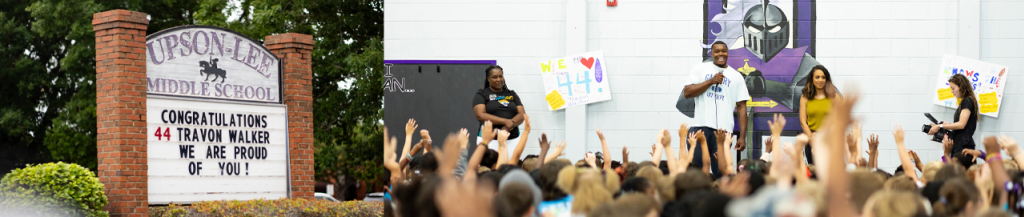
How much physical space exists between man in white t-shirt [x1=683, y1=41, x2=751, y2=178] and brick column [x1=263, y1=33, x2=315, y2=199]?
460 centimetres

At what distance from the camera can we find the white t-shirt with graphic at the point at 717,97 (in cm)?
725

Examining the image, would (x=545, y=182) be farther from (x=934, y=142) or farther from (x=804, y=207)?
(x=934, y=142)

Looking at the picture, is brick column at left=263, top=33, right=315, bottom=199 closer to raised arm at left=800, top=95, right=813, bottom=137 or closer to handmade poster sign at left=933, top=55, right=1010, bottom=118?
raised arm at left=800, top=95, right=813, bottom=137

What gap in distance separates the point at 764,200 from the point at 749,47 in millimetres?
6595

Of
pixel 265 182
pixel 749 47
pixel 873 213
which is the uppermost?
pixel 749 47

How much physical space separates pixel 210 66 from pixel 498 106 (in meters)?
3.30

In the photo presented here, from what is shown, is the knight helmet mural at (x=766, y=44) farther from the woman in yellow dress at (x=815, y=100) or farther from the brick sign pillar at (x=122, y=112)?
the brick sign pillar at (x=122, y=112)

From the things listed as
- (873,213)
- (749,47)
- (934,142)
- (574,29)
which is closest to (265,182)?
(574,29)

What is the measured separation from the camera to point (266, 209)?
8.23 m

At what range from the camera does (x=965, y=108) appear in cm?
718

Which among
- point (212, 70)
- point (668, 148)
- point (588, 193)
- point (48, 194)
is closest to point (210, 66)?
point (212, 70)

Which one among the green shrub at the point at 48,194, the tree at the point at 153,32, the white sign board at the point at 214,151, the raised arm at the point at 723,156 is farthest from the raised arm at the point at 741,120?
the tree at the point at 153,32

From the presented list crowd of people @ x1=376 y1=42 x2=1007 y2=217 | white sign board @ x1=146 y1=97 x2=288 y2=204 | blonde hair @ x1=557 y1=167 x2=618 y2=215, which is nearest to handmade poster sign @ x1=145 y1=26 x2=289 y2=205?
white sign board @ x1=146 y1=97 x2=288 y2=204

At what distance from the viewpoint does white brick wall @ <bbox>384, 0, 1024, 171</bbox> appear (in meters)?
8.20
